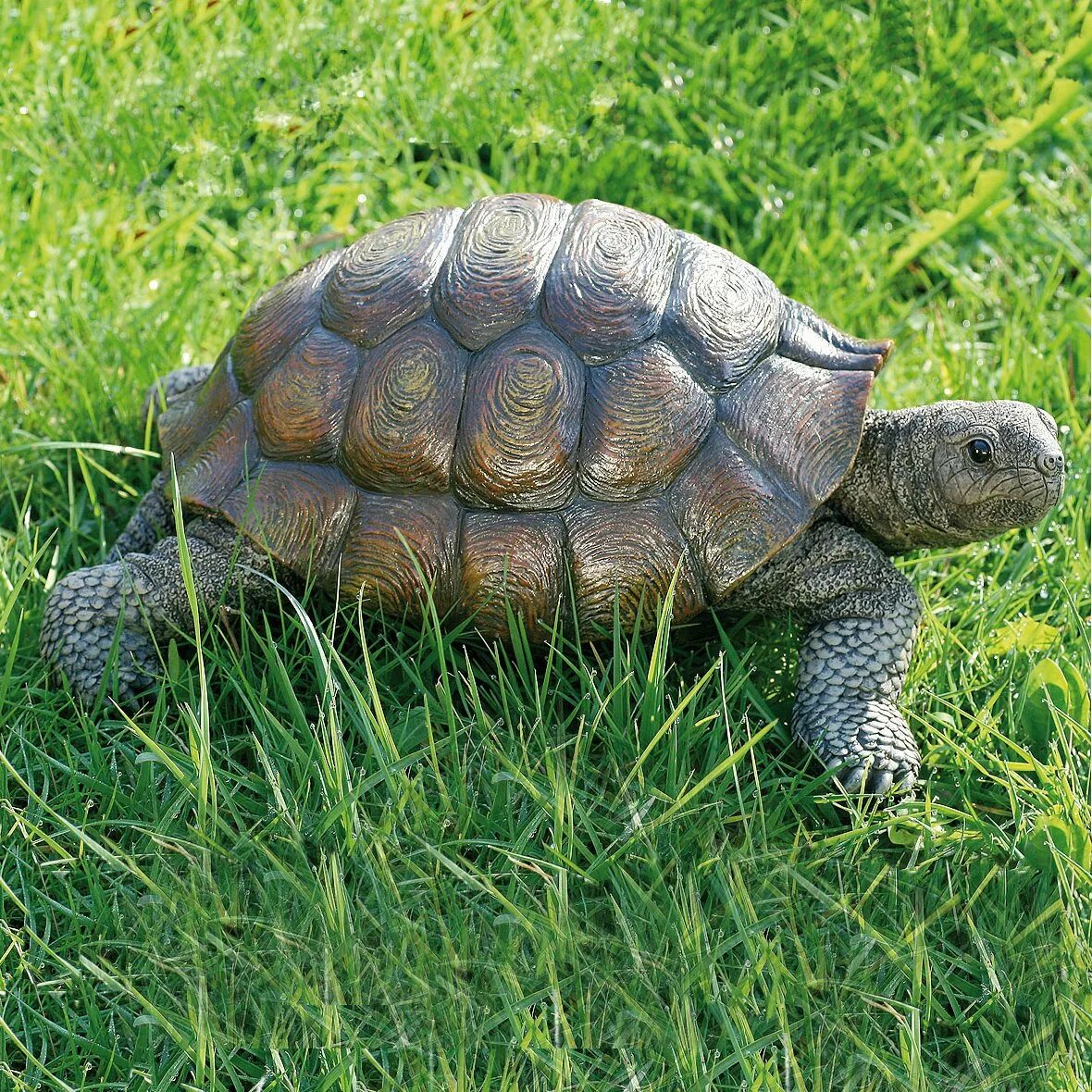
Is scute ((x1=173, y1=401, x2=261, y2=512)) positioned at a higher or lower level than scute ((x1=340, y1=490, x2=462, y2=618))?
higher

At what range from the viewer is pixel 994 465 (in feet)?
10.2

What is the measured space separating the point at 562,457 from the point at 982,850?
1.32 m

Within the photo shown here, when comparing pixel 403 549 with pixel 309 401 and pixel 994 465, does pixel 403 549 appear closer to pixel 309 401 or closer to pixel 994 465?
pixel 309 401

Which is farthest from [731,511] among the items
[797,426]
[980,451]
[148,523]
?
[148,523]

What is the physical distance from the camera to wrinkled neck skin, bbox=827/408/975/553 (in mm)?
3199

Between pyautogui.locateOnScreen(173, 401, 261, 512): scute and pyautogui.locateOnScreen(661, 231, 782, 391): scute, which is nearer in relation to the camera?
pyautogui.locateOnScreen(661, 231, 782, 391): scute

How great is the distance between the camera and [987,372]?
14.1ft

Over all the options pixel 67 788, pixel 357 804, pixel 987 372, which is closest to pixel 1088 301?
pixel 987 372

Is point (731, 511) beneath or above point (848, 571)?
above

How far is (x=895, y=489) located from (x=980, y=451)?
24 centimetres

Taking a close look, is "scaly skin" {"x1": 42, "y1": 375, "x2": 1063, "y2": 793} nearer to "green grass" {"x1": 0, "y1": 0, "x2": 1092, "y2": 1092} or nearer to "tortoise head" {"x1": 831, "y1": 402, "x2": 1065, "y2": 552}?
"tortoise head" {"x1": 831, "y1": 402, "x2": 1065, "y2": 552}

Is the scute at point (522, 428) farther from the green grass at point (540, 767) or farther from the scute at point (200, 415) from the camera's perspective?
the scute at point (200, 415)

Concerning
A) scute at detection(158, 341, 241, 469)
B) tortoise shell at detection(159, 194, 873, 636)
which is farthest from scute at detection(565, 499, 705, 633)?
scute at detection(158, 341, 241, 469)

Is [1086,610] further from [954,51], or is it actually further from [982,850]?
[954,51]
